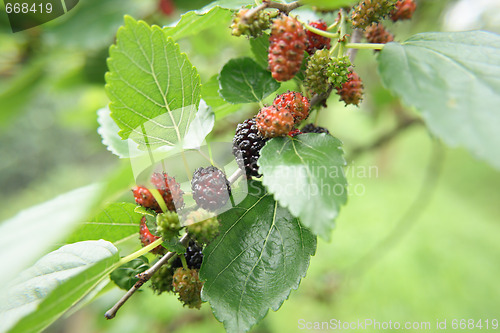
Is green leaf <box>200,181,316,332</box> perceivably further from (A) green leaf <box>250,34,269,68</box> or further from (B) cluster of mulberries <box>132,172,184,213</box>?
(A) green leaf <box>250,34,269,68</box>

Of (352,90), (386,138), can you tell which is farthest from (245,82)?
(386,138)

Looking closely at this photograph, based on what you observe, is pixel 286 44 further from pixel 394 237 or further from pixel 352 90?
pixel 394 237

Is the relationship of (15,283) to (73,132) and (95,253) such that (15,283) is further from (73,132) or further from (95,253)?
(73,132)

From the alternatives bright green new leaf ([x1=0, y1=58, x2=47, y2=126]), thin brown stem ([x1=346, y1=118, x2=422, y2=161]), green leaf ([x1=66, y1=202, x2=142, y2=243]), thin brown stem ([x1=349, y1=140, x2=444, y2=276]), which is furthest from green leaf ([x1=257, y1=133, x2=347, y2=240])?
thin brown stem ([x1=349, y1=140, x2=444, y2=276])

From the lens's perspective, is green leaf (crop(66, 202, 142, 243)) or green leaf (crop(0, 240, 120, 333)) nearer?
green leaf (crop(0, 240, 120, 333))

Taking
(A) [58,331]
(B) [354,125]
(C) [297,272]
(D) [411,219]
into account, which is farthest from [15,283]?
(B) [354,125]

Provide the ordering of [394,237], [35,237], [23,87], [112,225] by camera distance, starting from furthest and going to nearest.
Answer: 1. [394,237]
2. [23,87]
3. [112,225]
4. [35,237]

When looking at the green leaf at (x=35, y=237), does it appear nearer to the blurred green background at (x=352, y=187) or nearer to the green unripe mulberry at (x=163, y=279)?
the blurred green background at (x=352, y=187)
